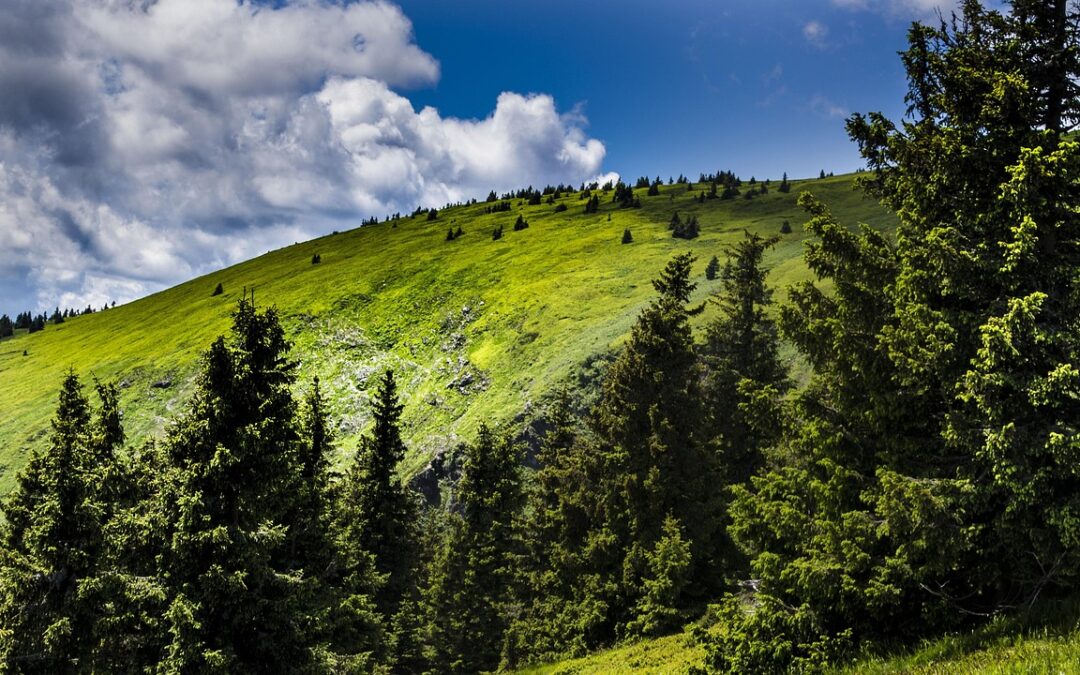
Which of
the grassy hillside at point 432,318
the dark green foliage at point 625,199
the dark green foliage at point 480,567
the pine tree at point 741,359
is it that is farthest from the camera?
the dark green foliage at point 625,199

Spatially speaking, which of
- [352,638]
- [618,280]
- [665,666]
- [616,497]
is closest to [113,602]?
[352,638]

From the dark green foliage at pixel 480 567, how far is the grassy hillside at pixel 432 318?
18674 millimetres

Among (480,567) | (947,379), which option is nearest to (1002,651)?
(947,379)

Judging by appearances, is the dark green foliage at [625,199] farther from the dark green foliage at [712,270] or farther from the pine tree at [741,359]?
the pine tree at [741,359]

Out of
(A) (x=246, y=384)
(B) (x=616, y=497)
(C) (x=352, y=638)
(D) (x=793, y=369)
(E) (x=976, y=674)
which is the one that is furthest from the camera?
(D) (x=793, y=369)

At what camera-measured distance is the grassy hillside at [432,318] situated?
66188mm

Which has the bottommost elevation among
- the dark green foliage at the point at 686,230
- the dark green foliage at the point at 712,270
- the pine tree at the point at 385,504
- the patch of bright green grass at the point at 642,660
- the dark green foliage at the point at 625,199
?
the patch of bright green grass at the point at 642,660

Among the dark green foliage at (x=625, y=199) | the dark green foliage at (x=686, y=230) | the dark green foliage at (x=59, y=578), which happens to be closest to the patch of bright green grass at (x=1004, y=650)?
the dark green foliage at (x=59, y=578)

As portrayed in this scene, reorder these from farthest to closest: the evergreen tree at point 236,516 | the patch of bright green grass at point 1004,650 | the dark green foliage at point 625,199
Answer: the dark green foliage at point 625,199
the evergreen tree at point 236,516
the patch of bright green grass at point 1004,650

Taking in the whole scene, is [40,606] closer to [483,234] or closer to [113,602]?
[113,602]

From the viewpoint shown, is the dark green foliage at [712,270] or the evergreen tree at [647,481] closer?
the evergreen tree at [647,481]

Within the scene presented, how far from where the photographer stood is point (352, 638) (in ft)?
68.1

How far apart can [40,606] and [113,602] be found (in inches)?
116

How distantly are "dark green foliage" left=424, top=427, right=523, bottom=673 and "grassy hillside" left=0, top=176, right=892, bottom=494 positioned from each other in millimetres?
18674
